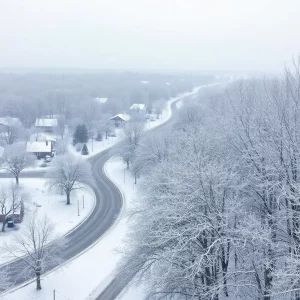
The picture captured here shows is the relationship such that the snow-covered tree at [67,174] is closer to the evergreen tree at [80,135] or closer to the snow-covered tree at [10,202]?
the snow-covered tree at [10,202]

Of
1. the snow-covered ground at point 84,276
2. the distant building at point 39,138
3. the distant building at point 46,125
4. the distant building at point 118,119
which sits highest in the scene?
the distant building at point 118,119

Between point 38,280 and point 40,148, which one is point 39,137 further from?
point 38,280

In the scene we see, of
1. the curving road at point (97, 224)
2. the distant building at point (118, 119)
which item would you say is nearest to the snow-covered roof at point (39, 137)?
the curving road at point (97, 224)

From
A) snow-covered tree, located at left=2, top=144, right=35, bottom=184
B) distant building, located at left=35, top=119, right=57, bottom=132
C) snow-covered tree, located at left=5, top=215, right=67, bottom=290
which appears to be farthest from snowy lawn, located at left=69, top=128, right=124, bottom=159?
snow-covered tree, located at left=5, top=215, right=67, bottom=290

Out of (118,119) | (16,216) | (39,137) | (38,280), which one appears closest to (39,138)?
(39,137)

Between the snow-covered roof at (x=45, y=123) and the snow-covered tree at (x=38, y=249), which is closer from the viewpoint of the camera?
the snow-covered tree at (x=38, y=249)

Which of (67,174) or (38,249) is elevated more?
(67,174)

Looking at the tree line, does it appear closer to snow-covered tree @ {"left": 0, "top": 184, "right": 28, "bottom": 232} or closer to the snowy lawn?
snow-covered tree @ {"left": 0, "top": 184, "right": 28, "bottom": 232}
